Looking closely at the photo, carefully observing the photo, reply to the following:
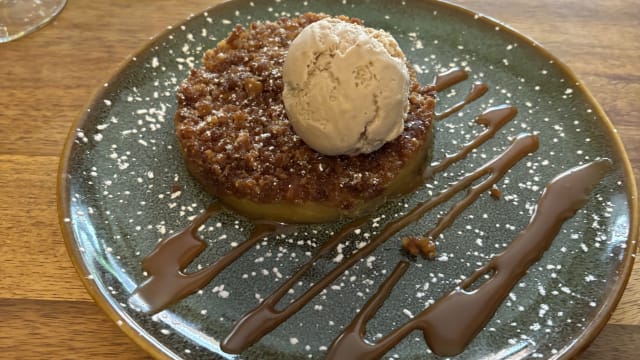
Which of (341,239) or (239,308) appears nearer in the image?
(239,308)

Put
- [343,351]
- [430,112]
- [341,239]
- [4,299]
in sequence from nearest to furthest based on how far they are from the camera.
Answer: [343,351]
[4,299]
[341,239]
[430,112]

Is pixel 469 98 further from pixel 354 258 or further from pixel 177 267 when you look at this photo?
pixel 177 267

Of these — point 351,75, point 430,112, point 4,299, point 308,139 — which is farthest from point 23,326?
point 430,112

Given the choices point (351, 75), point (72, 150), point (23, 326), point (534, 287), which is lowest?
point (23, 326)

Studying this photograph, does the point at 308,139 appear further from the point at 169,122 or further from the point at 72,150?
the point at 72,150

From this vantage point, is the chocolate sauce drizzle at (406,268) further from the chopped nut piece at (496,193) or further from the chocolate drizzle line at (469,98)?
the chocolate drizzle line at (469,98)

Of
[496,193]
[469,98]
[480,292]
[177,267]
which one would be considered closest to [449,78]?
[469,98]
